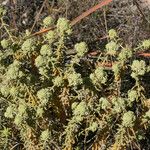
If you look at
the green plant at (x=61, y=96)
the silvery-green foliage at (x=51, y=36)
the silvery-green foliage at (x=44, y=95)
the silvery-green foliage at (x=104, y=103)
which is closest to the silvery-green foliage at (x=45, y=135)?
the green plant at (x=61, y=96)

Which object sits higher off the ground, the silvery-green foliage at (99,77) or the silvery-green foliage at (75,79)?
the silvery-green foliage at (75,79)

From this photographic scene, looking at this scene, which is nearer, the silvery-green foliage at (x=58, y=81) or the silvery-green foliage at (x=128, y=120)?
the silvery-green foliage at (x=128, y=120)

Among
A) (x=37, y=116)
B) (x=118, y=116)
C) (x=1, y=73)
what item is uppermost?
(x=1, y=73)

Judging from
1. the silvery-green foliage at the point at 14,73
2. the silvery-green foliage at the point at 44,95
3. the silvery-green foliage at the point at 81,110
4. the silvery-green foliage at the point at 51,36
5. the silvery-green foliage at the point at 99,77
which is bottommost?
the silvery-green foliage at the point at 81,110

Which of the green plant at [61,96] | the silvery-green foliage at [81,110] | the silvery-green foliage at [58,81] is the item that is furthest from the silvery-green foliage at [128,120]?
the silvery-green foliage at [58,81]

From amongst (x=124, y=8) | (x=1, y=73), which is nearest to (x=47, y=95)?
(x=1, y=73)

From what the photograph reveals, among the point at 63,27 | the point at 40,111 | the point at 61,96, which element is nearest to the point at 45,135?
the point at 40,111

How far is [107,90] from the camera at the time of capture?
2018 mm

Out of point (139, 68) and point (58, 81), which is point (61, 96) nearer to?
point (58, 81)

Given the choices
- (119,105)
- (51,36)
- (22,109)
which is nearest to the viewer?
(22,109)

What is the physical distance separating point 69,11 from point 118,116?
1348mm

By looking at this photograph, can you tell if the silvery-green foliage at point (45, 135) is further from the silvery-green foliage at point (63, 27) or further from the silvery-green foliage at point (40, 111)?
the silvery-green foliage at point (63, 27)

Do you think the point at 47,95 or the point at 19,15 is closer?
the point at 47,95

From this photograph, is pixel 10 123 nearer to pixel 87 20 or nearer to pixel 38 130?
pixel 38 130
